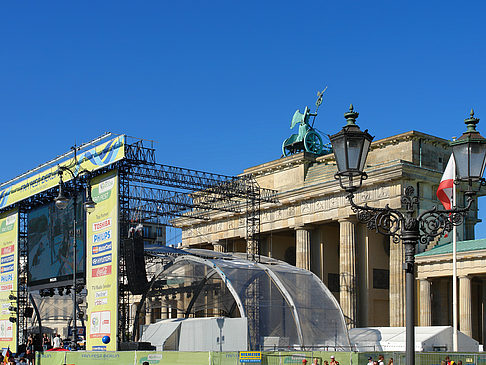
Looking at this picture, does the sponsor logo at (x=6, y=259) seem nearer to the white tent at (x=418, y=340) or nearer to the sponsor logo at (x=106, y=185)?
the sponsor logo at (x=106, y=185)

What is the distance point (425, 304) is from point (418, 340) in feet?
29.3

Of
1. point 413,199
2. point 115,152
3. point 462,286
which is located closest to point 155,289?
point 115,152

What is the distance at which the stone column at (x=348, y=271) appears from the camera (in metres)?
54.5

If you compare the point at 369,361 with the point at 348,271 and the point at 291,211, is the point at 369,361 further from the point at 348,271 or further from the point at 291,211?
the point at 291,211

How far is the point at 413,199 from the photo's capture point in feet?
43.0

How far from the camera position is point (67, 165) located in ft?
153

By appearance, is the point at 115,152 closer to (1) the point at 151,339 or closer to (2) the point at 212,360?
(1) the point at 151,339

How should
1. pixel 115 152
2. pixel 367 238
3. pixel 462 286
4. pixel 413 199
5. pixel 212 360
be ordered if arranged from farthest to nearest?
pixel 367 238
pixel 462 286
pixel 115 152
pixel 212 360
pixel 413 199

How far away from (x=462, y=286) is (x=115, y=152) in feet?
79.8

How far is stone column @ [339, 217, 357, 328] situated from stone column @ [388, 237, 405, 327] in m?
3.65

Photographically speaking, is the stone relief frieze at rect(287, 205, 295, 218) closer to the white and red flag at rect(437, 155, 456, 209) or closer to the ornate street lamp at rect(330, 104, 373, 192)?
the white and red flag at rect(437, 155, 456, 209)

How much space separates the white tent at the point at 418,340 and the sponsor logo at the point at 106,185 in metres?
17.9

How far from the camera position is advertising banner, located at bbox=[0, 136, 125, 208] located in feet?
134

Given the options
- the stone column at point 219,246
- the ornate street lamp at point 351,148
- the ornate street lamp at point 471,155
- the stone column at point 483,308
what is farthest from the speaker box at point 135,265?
the ornate street lamp at point 471,155
